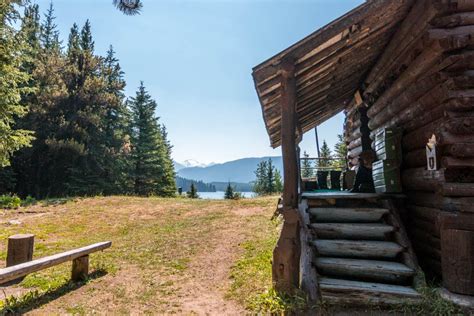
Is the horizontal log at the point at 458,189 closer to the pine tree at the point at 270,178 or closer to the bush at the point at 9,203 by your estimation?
the bush at the point at 9,203

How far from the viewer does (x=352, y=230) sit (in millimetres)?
4793

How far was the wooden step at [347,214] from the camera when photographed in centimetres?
499

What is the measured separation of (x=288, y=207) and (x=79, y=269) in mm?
4073

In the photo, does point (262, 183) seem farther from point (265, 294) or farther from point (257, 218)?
point (265, 294)

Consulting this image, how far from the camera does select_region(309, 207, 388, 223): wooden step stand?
4.99 meters

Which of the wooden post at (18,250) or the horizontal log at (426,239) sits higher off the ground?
the horizontal log at (426,239)

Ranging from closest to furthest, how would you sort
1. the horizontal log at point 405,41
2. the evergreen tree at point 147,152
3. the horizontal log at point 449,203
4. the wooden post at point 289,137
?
the horizontal log at point 449,203 → the horizontal log at point 405,41 → the wooden post at point 289,137 → the evergreen tree at point 147,152

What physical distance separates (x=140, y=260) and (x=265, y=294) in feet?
11.8

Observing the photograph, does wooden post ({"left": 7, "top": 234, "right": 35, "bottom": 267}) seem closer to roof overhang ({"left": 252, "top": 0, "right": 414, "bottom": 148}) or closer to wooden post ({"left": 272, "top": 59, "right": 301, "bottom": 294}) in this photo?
wooden post ({"left": 272, "top": 59, "right": 301, "bottom": 294})

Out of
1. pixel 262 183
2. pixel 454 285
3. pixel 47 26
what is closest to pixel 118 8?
pixel 454 285

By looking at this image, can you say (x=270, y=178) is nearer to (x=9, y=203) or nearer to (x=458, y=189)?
(x=9, y=203)

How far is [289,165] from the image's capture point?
443cm

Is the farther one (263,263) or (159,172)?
(159,172)

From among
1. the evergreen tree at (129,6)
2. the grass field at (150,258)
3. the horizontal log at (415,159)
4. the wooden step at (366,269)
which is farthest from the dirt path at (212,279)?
the evergreen tree at (129,6)
